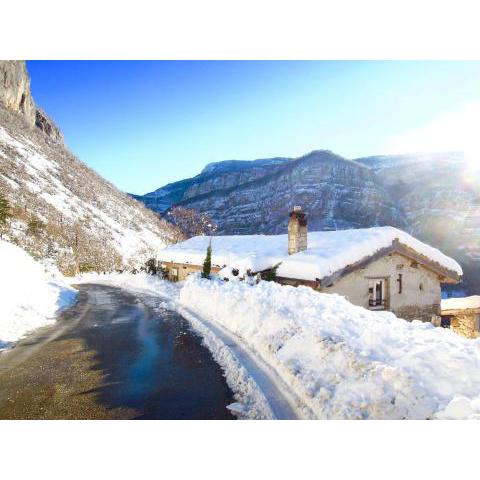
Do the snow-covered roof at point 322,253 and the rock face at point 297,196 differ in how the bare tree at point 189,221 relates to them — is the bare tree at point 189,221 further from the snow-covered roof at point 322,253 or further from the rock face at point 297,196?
the snow-covered roof at point 322,253

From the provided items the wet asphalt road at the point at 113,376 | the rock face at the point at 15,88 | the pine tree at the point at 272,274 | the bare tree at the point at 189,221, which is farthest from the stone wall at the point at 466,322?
the rock face at the point at 15,88

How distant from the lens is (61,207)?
1750 inches

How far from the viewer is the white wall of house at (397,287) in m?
12.8

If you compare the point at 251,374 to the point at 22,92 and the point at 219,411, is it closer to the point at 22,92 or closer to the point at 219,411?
the point at 219,411

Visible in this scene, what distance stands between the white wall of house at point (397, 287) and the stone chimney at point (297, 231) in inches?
96.9

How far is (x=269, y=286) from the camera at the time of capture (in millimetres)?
10773

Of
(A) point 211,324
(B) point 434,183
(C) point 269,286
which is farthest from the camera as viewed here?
(B) point 434,183

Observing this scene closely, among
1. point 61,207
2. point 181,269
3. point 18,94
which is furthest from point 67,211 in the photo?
point 18,94

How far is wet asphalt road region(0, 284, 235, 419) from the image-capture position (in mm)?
4480

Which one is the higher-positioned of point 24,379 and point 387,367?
point 387,367

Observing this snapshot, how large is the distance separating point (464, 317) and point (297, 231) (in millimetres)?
9350

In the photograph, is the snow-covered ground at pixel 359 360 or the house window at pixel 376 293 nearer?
the snow-covered ground at pixel 359 360

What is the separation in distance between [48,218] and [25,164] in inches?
539
